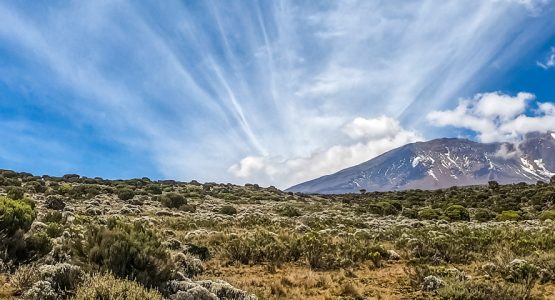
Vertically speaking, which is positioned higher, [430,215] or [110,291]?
[430,215]

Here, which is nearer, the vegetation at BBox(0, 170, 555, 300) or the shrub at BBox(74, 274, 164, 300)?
the shrub at BBox(74, 274, 164, 300)

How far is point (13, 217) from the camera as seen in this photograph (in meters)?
10.7

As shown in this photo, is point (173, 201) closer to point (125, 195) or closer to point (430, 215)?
point (125, 195)

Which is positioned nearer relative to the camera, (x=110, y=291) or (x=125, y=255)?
(x=110, y=291)

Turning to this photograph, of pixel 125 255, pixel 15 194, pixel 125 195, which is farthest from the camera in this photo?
pixel 125 195

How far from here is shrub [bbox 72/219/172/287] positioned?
823cm

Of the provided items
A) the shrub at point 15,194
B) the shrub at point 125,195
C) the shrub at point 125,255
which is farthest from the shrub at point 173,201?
the shrub at point 125,255

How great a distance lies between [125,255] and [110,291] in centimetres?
212

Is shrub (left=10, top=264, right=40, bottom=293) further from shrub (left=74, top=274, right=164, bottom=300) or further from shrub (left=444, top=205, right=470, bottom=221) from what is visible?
shrub (left=444, top=205, right=470, bottom=221)

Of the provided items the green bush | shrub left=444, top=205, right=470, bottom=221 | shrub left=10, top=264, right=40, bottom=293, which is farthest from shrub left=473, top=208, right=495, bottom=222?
shrub left=10, top=264, right=40, bottom=293

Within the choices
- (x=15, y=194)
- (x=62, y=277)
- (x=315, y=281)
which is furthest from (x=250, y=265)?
(x=15, y=194)

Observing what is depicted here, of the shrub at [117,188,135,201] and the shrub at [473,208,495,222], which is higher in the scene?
the shrub at [117,188,135,201]

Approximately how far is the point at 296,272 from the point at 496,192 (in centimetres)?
5412

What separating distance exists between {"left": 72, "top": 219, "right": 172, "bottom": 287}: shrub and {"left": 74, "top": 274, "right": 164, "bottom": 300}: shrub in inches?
42.3
